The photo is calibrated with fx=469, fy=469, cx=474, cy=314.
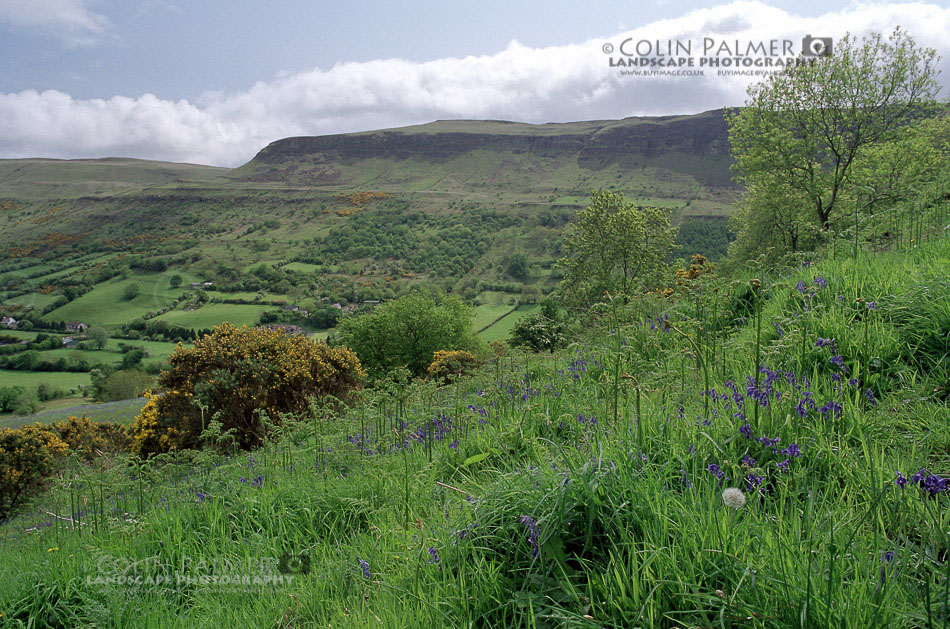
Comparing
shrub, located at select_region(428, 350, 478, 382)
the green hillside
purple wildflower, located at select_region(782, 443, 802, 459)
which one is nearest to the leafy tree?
the green hillside

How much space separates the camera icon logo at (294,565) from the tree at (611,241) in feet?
94.2

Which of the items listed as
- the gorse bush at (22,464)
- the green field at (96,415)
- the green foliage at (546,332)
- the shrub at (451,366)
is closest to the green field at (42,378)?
the green field at (96,415)

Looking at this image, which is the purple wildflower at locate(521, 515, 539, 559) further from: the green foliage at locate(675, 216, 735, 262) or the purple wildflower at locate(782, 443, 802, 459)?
the green foliage at locate(675, 216, 735, 262)

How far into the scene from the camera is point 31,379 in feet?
200

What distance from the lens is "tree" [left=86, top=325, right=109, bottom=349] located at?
7475 cm

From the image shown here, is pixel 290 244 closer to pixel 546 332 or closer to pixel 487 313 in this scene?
pixel 487 313

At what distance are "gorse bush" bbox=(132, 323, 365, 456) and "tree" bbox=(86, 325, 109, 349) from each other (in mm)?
78366

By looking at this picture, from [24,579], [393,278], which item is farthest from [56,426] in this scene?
[393,278]

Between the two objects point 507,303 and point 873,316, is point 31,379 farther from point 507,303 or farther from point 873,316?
point 873,316

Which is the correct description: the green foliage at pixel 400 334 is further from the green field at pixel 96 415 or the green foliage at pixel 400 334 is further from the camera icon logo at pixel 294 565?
the camera icon logo at pixel 294 565

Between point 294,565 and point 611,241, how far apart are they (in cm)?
3194

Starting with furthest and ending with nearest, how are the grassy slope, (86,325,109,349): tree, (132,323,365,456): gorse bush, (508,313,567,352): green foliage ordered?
(86,325,109,349): tree < (132,323,365,456): gorse bush < (508,313,567,352): green foliage < the grassy slope

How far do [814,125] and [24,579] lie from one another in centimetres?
2551

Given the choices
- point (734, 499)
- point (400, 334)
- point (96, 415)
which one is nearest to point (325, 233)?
point (400, 334)
